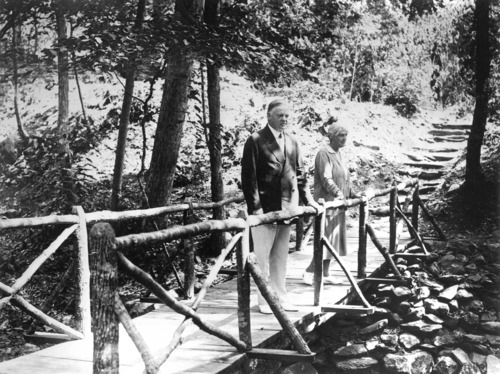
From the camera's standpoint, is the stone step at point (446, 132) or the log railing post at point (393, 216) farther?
the stone step at point (446, 132)

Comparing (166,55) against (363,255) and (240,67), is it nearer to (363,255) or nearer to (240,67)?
(240,67)

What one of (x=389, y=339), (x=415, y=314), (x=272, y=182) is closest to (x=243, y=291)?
(x=272, y=182)

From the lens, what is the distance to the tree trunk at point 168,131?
376 inches

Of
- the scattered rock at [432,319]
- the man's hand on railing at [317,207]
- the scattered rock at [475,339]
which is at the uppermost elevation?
the man's hand on railing at [317,207]

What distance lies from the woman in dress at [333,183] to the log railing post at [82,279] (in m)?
3.08

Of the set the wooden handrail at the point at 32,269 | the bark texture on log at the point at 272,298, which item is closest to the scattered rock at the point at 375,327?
the bark texture on log at the point at 272,298

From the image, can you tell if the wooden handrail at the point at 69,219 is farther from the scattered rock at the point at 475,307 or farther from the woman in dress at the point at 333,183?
the scattered rock at the point at 475,307

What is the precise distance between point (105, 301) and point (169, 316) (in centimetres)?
292

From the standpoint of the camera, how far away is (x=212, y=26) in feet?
27.9

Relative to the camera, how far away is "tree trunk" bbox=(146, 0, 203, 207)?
956 centimetres

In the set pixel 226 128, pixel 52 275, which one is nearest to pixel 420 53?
pixel 226 128

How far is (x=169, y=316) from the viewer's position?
6.10 meters

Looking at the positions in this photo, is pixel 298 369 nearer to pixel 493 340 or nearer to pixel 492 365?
pixel 492 365

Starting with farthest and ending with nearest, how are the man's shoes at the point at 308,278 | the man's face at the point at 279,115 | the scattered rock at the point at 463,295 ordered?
the scattered rock at the point at 463,295, the man's shoes at the point at 308,278, the man's face at the point at 279,115
